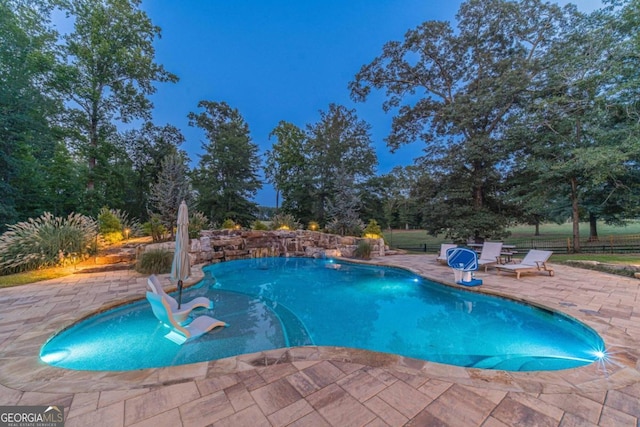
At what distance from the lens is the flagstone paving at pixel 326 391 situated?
5.28 feet

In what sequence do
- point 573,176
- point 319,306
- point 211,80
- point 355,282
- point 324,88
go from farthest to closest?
point 324,88 → point 211,80 → point 573,176 → point 355,282 → point 319,306

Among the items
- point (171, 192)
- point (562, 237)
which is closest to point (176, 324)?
point (171, 192)

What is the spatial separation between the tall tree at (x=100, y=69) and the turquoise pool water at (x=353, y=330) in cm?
1217

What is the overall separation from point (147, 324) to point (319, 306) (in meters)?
2.90

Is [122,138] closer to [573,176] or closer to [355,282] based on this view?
[355,282]

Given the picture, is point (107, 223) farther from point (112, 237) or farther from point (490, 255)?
point (490, 255)

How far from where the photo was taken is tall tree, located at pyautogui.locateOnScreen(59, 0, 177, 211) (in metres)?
12.5

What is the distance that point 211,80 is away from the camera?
3778cm

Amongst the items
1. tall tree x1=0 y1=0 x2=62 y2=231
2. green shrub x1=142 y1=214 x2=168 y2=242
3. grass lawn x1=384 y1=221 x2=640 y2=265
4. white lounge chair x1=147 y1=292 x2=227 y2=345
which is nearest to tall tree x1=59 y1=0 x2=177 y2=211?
tall tree x1=0 y1=0 x2=62 y2=231

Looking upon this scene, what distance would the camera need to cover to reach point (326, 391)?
187cm

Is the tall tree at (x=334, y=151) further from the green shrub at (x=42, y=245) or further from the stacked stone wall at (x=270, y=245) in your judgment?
the green shrub at (x=42, y=245)

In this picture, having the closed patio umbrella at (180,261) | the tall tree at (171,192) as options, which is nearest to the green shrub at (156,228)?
the tall tree at (171,192)

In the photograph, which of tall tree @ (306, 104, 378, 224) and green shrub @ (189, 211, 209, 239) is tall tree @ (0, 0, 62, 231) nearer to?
green shrub @ (189, 211, 209, 239)

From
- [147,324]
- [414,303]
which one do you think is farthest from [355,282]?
[147,324]
